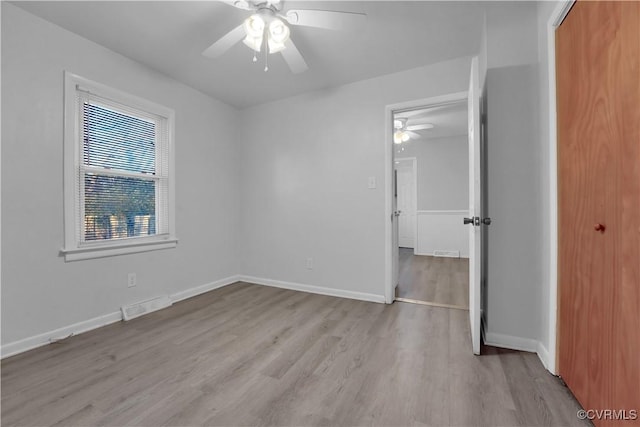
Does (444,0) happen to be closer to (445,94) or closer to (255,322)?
(445,94)

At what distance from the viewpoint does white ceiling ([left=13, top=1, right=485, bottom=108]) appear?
189 cm

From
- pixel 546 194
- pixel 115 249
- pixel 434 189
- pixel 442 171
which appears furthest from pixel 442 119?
pixel 115 249

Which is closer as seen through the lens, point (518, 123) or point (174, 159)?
point (518, 123)

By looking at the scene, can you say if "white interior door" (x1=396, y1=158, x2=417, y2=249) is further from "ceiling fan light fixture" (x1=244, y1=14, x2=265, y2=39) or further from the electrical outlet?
the electrical outlet

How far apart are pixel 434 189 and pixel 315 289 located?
3811 mm

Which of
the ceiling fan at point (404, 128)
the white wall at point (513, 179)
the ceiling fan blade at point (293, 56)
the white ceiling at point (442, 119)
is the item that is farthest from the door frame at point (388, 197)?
the ceiling fan at point (404, 128)

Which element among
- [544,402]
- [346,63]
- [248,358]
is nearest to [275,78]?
[346,63]

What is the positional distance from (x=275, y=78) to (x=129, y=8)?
1.35 meters

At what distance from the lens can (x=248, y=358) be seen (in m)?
1.79

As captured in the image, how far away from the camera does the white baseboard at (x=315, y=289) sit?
9.63 feet

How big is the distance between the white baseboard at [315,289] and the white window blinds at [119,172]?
1.31 meters

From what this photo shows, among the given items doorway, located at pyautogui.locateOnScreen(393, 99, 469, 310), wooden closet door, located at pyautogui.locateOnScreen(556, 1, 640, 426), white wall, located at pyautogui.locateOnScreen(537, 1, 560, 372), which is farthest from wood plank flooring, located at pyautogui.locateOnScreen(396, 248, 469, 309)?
wooden closet door, located at pyautogui.locateOnScreen(556, 1, 640, 426)

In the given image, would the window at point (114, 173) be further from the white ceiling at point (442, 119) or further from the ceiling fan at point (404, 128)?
the ceiling fan at point (404, 128)

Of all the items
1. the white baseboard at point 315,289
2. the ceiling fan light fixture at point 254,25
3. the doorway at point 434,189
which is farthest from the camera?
the doorway at point 434,189
